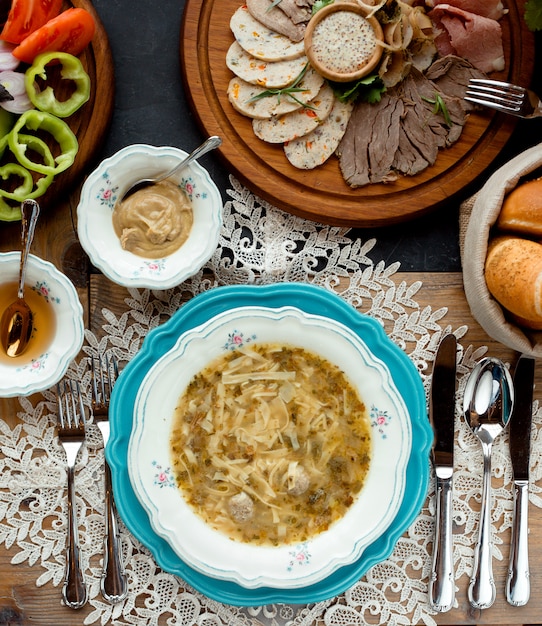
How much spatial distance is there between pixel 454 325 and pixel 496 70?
0.92 meters

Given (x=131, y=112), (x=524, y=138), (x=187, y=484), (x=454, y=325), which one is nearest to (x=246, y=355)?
(x=187, y=484)

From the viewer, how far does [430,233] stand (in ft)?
8.39

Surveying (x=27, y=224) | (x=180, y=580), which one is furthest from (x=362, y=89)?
(x=180, y=580)

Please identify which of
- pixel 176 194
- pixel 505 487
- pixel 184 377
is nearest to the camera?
pixel 184 377

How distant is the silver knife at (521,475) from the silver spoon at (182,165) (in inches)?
51.9

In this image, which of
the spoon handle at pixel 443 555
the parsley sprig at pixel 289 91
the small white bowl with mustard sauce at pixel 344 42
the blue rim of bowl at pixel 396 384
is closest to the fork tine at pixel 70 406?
the blue rim of bowl at pixel 396 384

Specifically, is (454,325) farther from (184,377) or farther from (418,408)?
(184,377)

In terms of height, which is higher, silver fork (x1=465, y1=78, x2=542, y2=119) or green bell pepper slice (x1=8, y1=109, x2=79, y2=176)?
silver fork (x1=465, y1=78, x2=542, y2=119)

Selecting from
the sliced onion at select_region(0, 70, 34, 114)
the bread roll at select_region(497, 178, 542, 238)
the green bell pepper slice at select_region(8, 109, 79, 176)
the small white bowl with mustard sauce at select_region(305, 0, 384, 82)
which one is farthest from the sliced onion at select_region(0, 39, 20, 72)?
the bread roll at select_region(497, 178, 542, 238)

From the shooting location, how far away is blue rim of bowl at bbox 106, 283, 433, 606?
2.23 metres

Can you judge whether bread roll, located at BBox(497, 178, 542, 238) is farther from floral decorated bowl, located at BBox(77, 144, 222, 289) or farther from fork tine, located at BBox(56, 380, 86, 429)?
fork tine, located at BBox(56, 380, 86, 429)

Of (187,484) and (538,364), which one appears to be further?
(538,364)

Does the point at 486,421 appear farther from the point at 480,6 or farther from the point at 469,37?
the point at 480,6

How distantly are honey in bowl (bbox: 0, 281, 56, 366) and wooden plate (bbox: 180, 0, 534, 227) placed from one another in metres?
0.80
